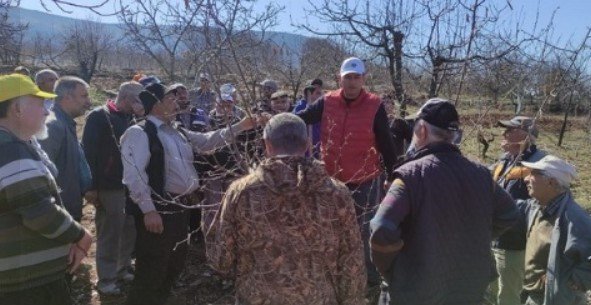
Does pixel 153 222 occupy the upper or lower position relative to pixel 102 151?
lower

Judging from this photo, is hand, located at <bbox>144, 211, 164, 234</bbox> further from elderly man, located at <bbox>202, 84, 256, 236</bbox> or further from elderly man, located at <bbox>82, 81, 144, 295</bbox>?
elderly man, located at <bbox>82, 81, 144, 295</bbox>

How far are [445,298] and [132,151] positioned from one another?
2.18 metres

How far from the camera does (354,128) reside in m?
3.79

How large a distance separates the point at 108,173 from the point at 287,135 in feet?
9.25

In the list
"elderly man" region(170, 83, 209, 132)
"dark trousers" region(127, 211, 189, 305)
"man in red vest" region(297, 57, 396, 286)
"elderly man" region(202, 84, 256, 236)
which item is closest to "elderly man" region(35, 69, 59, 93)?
"elderly man" region(170, 83, 209, 132)

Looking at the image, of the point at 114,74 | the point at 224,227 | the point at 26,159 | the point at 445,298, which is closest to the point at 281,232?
the point at 224,227

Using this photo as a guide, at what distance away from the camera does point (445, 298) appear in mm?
2221

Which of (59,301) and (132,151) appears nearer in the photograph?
(59,301)

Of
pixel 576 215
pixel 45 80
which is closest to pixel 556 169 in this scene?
pixel 576 215

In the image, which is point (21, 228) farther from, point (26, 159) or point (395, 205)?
point (395, 205)

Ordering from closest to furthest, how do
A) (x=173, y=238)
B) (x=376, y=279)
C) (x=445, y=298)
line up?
(x=445, y=298), (x=173, y=238), (x=376, y=279)

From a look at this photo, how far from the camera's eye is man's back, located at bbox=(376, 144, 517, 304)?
2.14 m

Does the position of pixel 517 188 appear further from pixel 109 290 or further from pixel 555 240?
pixel 109 290

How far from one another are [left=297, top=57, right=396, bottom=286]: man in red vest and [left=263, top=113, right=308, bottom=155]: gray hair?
64.6 inches
